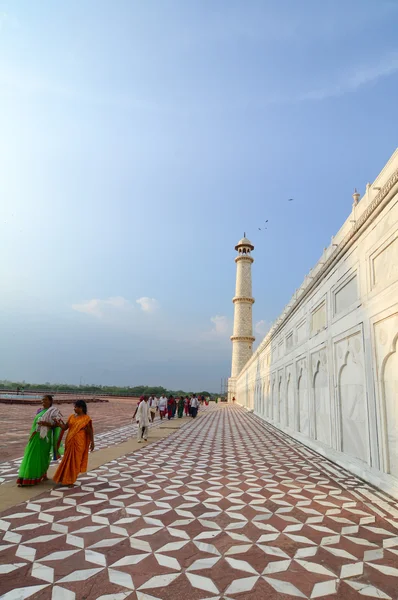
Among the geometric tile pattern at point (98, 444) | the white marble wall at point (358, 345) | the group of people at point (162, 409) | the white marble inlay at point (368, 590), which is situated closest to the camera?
the white marble inlay at point (368, 590)

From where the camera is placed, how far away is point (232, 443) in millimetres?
9812

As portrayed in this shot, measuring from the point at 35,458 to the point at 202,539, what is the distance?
273 cm

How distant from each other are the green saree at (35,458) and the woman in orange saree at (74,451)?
0.72 feet

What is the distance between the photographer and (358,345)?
6.19m

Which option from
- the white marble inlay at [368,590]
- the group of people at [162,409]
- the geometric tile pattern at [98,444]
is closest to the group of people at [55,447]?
the geometric tile pattern at [98,444]

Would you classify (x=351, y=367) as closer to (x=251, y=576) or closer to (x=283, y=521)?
(x=283, y=521)

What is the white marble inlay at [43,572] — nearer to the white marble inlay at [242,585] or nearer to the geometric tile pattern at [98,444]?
the white marble inlay at [242,585]

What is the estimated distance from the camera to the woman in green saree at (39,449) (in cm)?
498

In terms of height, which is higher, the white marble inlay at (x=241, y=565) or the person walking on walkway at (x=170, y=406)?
the person walking on walkway at (x=170, y=406)

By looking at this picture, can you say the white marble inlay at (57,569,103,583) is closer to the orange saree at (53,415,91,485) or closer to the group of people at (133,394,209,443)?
the orange saree at (53,415,91,485)

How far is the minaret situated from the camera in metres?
37.4

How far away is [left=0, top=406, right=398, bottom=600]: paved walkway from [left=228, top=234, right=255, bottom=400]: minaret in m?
31.4

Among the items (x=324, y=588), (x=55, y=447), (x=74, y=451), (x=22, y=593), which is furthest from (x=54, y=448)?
(x=324, y=588)

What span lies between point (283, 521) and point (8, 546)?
2593mm
